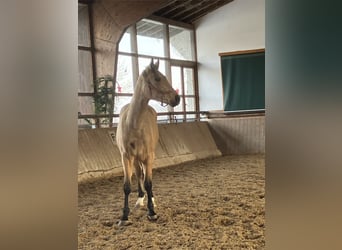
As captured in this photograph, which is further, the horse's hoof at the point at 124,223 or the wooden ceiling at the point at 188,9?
the wooden ceiling at the point at 188,9

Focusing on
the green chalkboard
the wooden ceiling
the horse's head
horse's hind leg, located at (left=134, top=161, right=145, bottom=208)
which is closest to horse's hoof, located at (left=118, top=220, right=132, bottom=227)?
horse's hind leg, located at (left=134, top=161, right=145, bottom=208)

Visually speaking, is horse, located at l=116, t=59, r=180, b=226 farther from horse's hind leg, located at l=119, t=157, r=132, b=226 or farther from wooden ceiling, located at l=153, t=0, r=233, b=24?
wooden ceiling, located at l=153, t=0, r=233, b=24

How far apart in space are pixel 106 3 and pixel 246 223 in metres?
7.45

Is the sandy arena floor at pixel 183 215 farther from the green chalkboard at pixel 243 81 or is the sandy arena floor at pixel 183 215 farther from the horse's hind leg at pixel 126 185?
the green chalkboard at pixel 243 81

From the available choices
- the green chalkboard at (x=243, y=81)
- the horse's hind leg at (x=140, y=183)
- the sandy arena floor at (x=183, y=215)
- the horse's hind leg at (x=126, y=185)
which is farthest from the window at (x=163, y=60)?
the horse's hind leg at (x=126, y=185)

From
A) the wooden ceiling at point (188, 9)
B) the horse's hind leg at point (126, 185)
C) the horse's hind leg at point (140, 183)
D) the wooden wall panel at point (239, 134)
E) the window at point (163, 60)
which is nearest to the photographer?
the horse's hind leg at point (126, 185)

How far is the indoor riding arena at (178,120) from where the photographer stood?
10.3ft

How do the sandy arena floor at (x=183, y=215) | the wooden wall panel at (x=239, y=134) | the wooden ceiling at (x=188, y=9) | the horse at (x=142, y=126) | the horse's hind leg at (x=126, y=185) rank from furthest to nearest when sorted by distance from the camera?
1. the wooden ceiling at (x=188, y=9)
2. the wooden wall panel at (x=239, y=134)
3. the horse at (x=142, y=126)
4. the horse's hind leg at (x=126, y=185)
5. the sandy arena floor at (x=183, y=215)

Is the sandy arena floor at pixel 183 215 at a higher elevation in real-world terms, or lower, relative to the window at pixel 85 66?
lower

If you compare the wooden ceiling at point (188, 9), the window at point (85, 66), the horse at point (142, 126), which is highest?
the wooden ceiling at point (188, 9)

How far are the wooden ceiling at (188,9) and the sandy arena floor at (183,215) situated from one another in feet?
22.9

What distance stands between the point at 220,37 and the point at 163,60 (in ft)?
7.26

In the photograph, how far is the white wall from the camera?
463 inches
